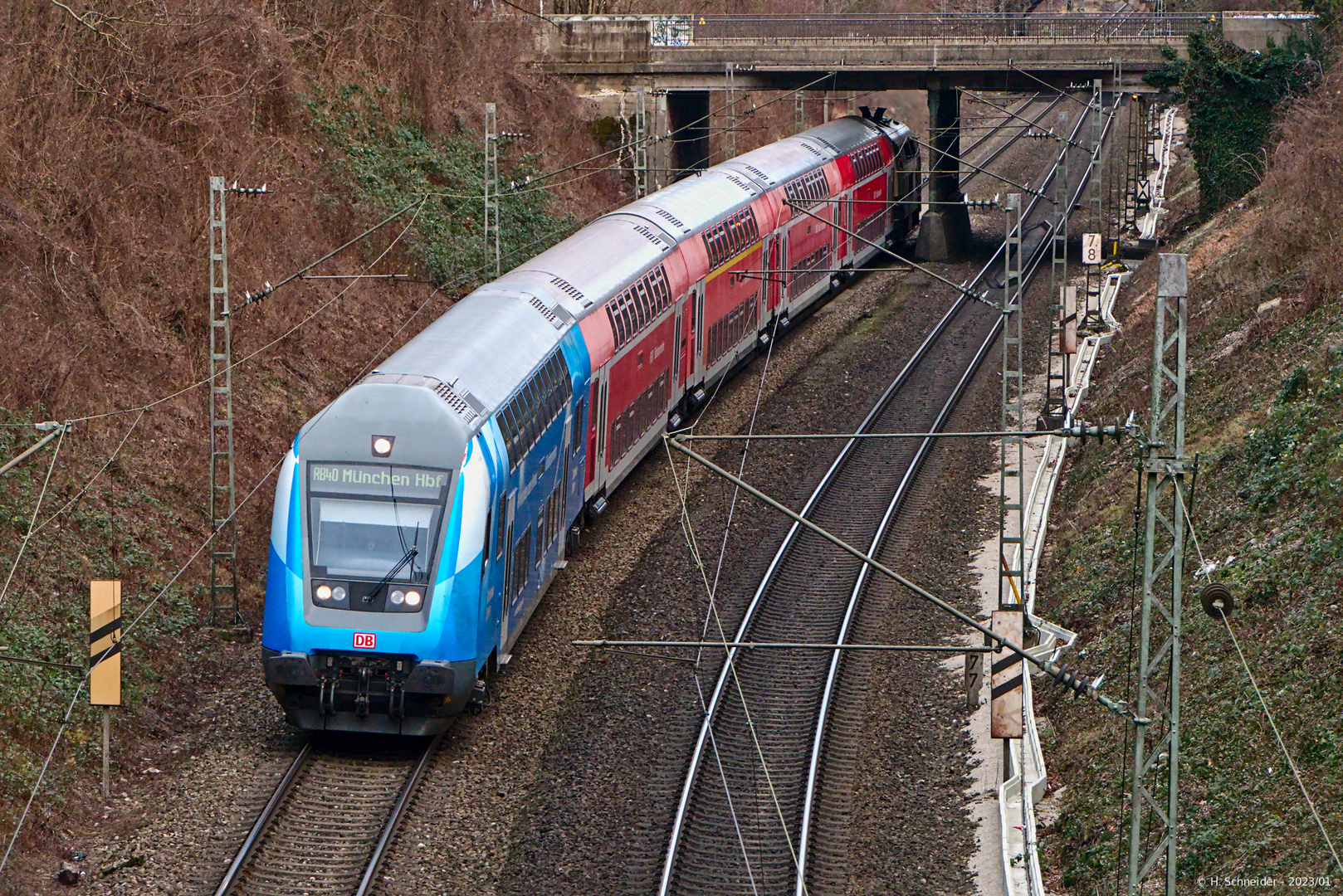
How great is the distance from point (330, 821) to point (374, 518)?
3.16m

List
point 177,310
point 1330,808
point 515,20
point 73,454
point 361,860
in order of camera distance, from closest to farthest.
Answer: point 1330,808, point 361,860, point 73,454, point 177,310, point 515,20

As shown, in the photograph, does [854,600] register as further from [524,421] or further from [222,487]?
[222,487]

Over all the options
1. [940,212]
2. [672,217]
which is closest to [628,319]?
[672,217]

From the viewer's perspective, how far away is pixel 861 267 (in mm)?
48188

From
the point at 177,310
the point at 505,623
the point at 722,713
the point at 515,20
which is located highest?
the point at 515,20

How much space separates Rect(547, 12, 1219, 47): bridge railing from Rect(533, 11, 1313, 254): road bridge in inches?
2.1

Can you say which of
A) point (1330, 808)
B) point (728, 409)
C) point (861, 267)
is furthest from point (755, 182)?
point (1330, 808)

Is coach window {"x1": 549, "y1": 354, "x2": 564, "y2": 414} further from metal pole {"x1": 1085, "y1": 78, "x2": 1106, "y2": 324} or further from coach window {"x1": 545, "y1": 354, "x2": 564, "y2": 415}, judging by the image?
metal pole {"x1": 1085, "y1": 78, "x2": 1106, "y2": 324}

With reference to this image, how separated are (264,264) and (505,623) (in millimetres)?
15465

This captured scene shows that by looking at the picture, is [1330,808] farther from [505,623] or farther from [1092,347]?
[1092,347]

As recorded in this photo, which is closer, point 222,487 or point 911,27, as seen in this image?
point 222,487

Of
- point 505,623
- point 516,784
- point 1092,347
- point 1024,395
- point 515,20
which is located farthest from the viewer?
point 515,20

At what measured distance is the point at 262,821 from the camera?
1670 cm

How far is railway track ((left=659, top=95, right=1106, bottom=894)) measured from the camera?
16.9 meters
